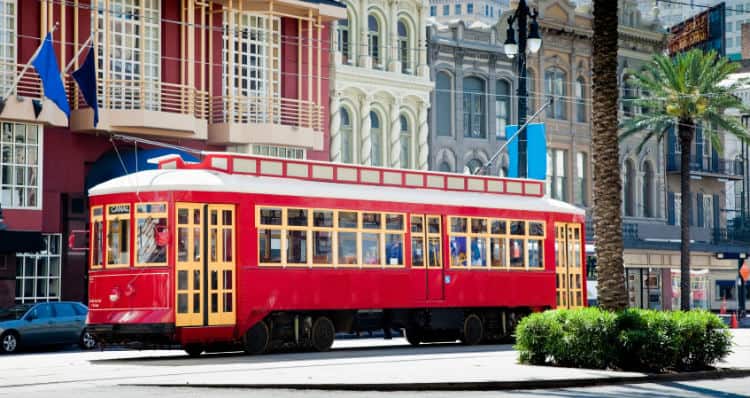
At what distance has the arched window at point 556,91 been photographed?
59.8 metres

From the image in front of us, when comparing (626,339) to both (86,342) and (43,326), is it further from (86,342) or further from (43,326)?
(86,342)

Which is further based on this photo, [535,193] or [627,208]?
[627,208]

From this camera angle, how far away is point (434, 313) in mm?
31062

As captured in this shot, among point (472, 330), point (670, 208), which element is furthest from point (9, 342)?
point (670, 208)

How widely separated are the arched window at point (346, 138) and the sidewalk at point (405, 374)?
77.8 ft

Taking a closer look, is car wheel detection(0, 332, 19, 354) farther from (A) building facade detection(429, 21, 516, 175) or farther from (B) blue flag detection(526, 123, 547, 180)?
(A) building facade detection(429, 21, 516, 175)

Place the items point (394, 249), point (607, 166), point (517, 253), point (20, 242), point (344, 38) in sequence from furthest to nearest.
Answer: point (344, 38)
point (20, 242)
point (517, 253)
point (394, 249)
point (607, 166)

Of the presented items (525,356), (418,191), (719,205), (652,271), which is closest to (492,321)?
(418,191)

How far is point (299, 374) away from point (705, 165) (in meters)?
54.7

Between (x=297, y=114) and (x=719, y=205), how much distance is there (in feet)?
116

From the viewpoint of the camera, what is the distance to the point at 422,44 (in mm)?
52281

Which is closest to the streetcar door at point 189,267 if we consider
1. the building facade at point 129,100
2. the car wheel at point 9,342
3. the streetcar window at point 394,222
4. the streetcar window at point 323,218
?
the streetcar window at point 323,218

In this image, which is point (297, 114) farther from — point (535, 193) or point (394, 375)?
point (394, 375)

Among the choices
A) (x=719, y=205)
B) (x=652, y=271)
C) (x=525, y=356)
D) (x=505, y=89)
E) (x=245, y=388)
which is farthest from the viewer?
(x=719, y=205)
